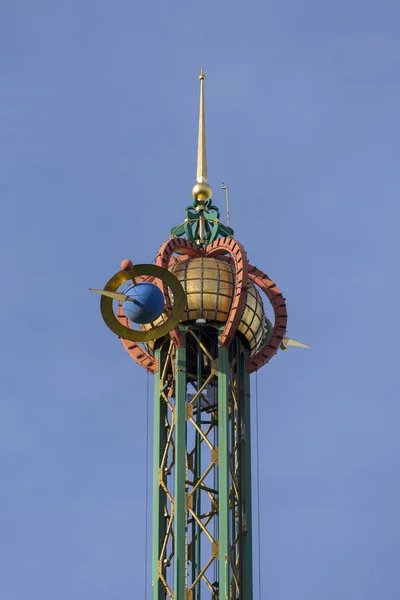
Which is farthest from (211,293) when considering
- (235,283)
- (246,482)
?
(246,482)

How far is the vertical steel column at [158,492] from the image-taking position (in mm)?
119312

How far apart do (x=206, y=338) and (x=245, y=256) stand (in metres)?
4.32

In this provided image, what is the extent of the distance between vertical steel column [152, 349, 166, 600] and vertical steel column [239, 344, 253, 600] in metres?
3.67

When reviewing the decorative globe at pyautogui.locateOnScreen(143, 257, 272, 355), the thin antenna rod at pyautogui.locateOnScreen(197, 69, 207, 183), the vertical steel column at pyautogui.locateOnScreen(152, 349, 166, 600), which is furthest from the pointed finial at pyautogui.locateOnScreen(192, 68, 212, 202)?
the vertical steel column at pyautogui.locateOnScreen(152, 349, 166, 600)

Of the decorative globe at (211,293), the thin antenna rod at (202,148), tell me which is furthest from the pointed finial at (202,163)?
the decorative globe at (211,293)

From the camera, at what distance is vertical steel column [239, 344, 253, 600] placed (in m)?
120

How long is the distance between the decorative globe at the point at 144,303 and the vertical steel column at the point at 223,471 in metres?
5.37

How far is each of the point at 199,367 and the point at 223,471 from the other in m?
5.47

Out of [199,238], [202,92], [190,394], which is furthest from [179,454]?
[202,92]

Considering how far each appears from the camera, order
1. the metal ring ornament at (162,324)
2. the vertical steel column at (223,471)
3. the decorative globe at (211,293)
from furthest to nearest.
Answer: the decorative globe at (211,293) → the metal ring ornament at (162,324) → the vertical steel column at (223,471)

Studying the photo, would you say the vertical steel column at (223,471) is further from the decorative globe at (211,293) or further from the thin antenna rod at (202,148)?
the thin antenna rod at (202,148)

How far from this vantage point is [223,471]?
394ft

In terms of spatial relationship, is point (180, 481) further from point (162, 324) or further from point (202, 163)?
point (202, 163)

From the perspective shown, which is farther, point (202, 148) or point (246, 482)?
point (202, 148)
